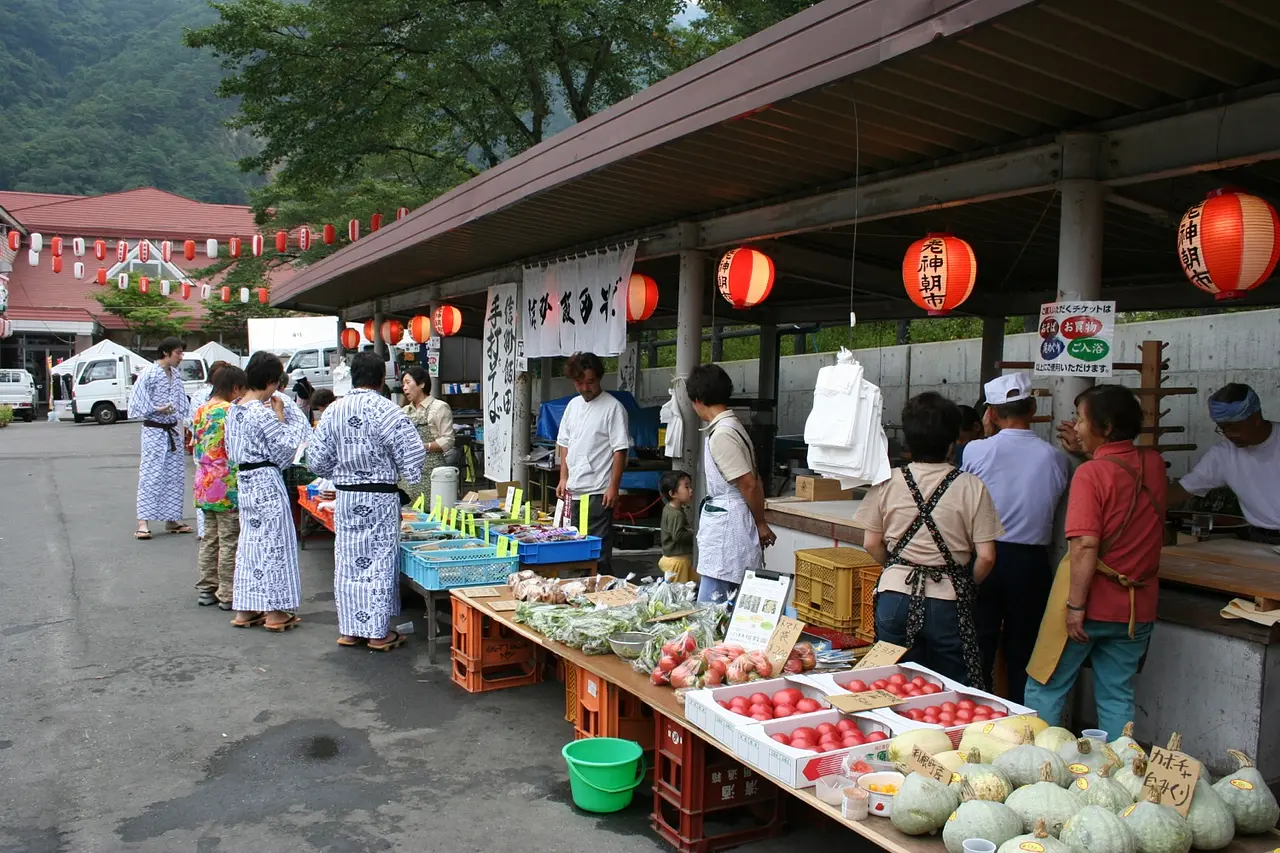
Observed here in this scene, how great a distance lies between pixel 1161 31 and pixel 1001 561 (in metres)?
2.61

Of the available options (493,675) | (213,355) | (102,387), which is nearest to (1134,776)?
(493,675)

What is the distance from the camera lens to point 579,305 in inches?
389

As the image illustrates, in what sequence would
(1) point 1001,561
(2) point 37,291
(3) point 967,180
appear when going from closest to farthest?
(1) point 1001,561 < (3) point 967,180 < (2) point 37,291

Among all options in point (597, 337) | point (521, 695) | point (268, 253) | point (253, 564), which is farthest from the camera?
point (268, 253)

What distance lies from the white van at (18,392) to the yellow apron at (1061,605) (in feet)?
120

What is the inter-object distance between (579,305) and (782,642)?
5998mm

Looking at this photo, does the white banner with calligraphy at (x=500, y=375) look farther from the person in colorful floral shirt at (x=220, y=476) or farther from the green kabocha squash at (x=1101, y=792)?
the green kabocha squash at (x=1101, y=792)

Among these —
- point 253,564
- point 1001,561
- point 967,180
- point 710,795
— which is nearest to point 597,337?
point 253,564

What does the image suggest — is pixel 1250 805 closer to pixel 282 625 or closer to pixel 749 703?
pixel 749 703

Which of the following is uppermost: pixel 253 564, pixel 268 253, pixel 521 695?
pixel 268 253

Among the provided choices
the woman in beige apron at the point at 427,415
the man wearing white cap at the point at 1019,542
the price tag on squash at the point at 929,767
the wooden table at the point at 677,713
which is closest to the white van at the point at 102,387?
the woman in beige apron at the point at 427,415

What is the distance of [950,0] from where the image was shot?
3.71 m

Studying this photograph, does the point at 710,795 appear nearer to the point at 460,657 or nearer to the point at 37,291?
the point at 460,657

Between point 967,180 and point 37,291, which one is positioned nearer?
point 967,180
